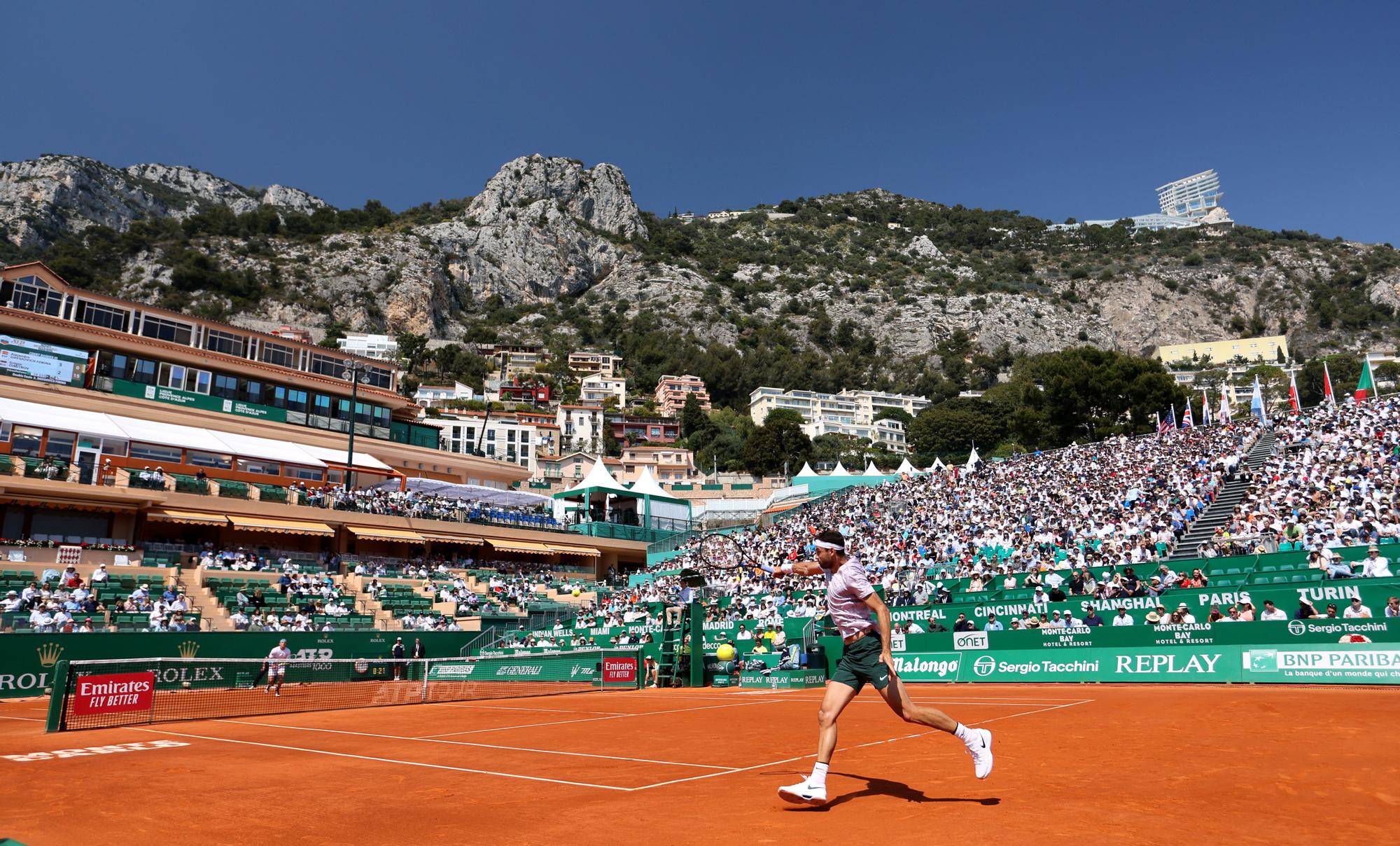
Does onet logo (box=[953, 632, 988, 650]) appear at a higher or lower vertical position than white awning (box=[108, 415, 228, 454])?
lower

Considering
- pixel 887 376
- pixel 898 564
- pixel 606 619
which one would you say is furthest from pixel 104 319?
pixel 887 376

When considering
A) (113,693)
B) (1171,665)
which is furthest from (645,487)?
(113,693)

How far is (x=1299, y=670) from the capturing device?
A: 56.2ft

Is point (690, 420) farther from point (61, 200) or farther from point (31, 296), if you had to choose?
point (61, 200)

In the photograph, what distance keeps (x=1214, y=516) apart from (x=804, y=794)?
1082 inches

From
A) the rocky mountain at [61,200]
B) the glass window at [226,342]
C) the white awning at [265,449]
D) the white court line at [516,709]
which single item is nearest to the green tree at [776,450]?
the glass window at [226,342]

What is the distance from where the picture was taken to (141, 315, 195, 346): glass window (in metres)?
48.2

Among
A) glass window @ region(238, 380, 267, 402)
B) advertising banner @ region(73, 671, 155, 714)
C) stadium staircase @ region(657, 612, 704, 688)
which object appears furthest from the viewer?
glass window @ region(238, 380, 267, 402)

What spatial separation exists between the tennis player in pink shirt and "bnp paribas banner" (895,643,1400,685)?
14.3 m

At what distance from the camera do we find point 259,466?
4388 cm

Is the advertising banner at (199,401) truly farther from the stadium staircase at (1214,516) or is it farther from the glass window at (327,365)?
the stadium staircase at (1214,516)

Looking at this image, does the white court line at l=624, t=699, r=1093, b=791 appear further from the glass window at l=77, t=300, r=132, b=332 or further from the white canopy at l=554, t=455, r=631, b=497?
the glass window at l=77, t=300, r=132, b=332

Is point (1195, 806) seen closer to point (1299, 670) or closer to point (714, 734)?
point (714, 734)

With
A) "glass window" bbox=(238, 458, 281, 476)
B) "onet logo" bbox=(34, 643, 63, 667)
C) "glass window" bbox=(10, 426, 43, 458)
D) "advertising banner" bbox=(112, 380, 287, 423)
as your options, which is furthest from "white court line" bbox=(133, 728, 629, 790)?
"advertising banner" bbox=(112, 380, 287, 423)
